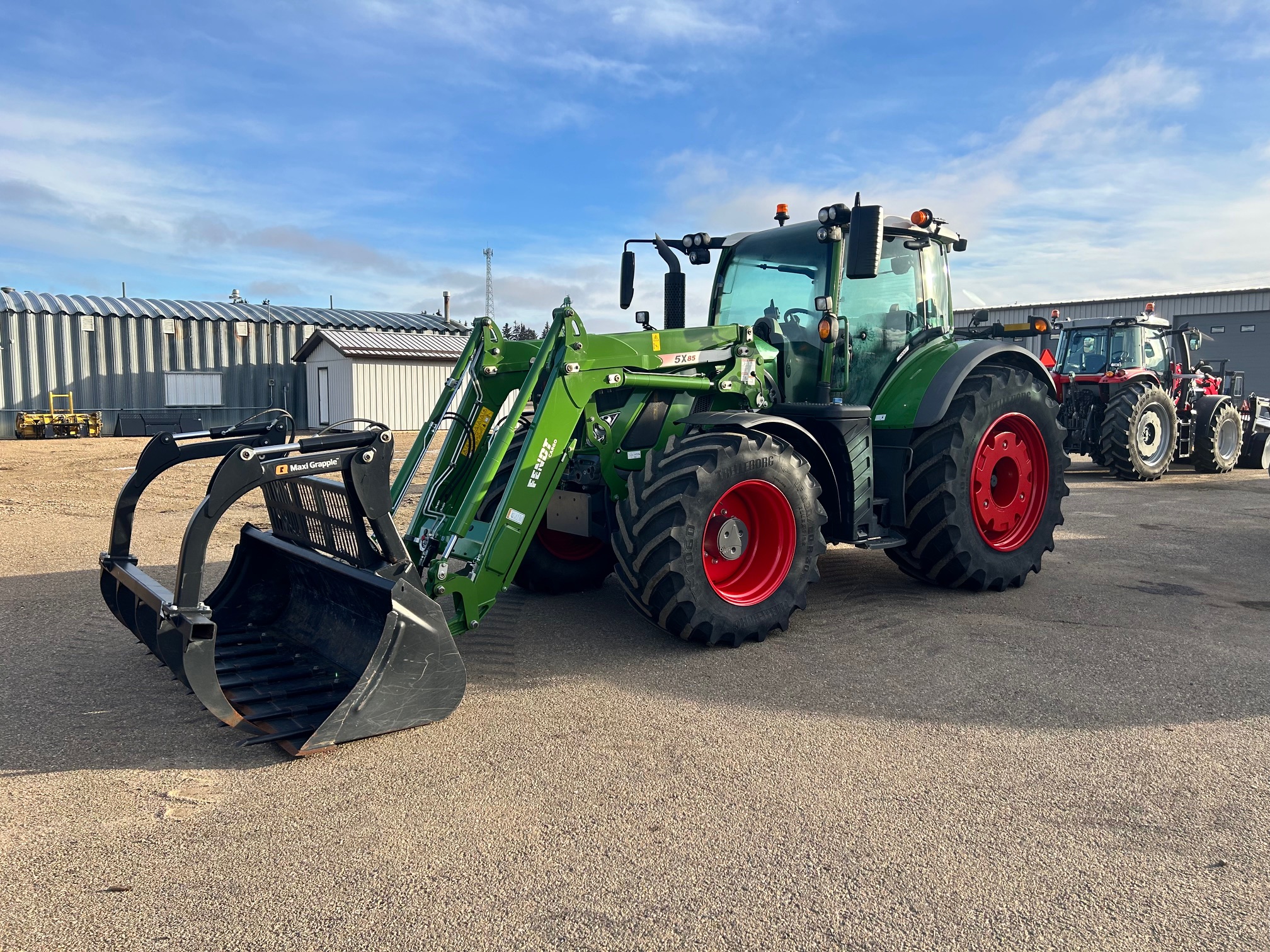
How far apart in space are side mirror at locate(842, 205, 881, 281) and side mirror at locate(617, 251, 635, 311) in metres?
1.99

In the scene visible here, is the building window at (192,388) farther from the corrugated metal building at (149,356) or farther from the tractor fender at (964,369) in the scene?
the tractor fender at (964,369)

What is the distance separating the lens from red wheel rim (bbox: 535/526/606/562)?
20.3ft

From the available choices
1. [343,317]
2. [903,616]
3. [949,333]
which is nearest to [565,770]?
[903,616]

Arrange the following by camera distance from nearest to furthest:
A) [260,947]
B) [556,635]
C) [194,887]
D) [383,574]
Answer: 1. [260,947]
2. [194,887]
3. [383,574]
4. [556,635]

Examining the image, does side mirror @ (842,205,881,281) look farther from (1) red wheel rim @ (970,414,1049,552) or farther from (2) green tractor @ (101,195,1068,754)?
(1) red wheel rim @ (970,414,1049,552)

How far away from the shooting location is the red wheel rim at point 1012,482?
6426mm

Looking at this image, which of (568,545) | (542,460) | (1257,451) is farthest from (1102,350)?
(542,460)

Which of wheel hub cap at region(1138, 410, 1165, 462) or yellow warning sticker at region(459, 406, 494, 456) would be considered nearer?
yellow warning sticker at region(459, 406, 494, 456)

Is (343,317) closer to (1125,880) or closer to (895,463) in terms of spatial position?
(895,463)

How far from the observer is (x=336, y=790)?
3420 mm

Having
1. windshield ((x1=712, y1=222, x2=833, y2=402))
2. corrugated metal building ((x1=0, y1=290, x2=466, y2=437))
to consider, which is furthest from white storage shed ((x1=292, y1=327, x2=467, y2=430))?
windshield ((x1=712, y1=222, x2=833, y2=402))

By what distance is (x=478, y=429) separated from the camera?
5.29m

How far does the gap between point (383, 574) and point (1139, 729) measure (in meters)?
3.38

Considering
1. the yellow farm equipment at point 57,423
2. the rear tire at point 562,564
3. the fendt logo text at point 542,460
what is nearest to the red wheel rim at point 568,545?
the rear tire at point 562,564
